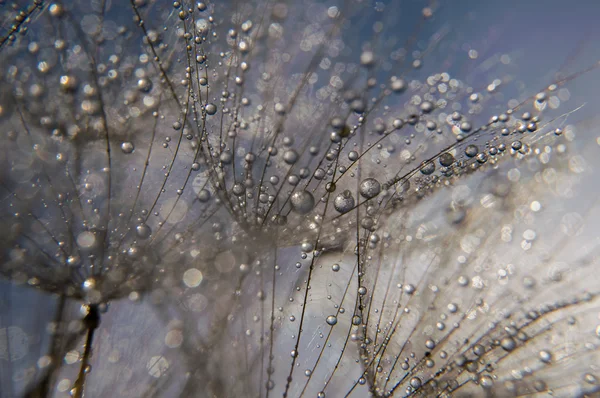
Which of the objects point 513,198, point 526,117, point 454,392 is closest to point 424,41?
point 526,117

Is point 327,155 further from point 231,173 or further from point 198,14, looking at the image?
point 198,14

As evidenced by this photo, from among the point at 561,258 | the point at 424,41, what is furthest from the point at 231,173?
the point at 561,258

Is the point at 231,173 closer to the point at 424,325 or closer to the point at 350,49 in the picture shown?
the point at 350,49

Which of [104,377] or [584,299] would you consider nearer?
[584,299]

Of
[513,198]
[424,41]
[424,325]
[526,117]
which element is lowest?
[424,325]

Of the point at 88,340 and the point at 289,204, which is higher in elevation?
the point at 289,204

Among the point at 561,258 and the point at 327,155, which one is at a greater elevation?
the point at 327,155
